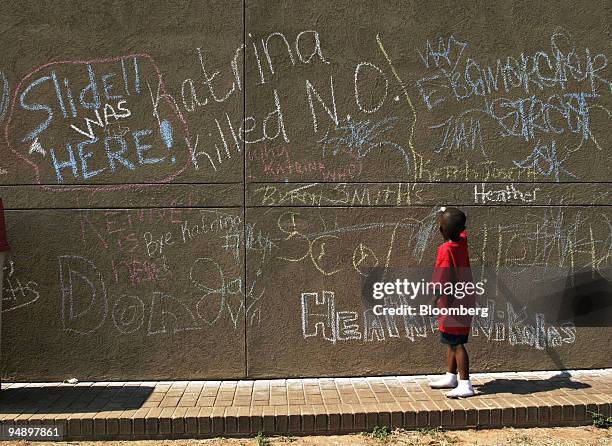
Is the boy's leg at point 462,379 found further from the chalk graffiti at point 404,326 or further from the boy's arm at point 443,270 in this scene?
the chalk graffiti at point 404,326

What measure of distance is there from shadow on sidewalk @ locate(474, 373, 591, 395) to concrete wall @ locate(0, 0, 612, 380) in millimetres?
294

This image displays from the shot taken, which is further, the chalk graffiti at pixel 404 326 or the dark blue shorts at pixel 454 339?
the chalk graffiti at pixel 404 326

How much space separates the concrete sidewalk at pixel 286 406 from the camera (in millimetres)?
4242

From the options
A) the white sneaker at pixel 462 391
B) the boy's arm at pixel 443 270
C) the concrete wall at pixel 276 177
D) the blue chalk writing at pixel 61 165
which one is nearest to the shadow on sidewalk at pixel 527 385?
the white sneaker at pixel 462 391

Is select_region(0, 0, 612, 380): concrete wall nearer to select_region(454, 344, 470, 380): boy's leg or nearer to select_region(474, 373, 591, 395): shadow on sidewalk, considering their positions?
select_region(474, 373, 591, 395): shadow on sidewalk

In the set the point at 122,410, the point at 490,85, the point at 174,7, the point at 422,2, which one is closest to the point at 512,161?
the point at 490,85

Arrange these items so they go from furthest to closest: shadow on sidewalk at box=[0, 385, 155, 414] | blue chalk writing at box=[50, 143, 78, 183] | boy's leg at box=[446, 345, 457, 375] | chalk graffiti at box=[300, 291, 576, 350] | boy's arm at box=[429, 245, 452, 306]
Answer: chalk graffiti at box=[300, 291, 576, 350], blue chalk writing at box=[50, 143, 78, 183], boy's leg at box=[446, 345, 457, 375], boy's arm at box=[429, 245, 452, 306], shadow on sidewalk at box=[0, 385, 155, 414]

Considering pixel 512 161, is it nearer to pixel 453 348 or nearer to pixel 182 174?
pixel 453 348

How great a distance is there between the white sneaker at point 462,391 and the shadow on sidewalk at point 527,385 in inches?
5.7

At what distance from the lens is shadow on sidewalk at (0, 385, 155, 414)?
14.7ft

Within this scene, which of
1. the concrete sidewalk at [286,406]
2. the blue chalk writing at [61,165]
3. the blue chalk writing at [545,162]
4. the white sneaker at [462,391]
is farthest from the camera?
the blue chalk writing at [545,162]

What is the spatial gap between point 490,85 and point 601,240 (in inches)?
69.2

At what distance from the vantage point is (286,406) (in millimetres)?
4480

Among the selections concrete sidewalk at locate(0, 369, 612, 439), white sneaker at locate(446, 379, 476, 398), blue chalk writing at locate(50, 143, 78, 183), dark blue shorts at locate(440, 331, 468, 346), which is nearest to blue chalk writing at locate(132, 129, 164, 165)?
blue chalk writing at locate(50, 143, 78, 183)
